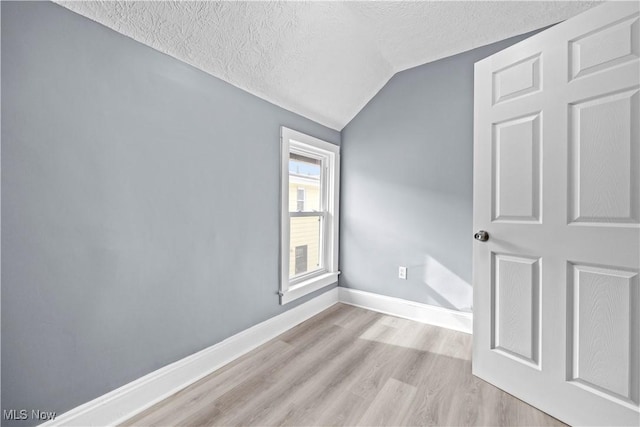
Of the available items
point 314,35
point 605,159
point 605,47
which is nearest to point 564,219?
point 605,159

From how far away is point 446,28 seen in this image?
2.14m

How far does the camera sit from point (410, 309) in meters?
2.67

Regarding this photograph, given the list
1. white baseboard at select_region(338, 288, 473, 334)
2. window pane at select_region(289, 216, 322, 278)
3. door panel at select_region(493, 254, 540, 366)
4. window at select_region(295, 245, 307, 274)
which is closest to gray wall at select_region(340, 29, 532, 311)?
white baseboard at select_region(338, 288, 473, 334)

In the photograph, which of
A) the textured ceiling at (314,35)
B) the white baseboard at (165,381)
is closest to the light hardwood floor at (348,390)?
the white baseboard at (165,381)

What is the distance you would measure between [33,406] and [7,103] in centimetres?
127

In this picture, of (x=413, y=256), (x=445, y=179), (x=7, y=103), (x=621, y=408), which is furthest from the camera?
(x=413, y=256)

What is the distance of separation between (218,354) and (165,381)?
1.15 ft

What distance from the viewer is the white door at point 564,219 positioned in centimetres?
124

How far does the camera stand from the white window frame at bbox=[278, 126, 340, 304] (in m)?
2.38

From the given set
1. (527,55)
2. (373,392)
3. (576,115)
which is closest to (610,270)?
(576,115)

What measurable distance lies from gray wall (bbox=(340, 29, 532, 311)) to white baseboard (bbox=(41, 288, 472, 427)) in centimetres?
11

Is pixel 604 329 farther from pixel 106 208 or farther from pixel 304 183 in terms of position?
pixel 106 208

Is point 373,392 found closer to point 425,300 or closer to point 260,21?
point 425,300

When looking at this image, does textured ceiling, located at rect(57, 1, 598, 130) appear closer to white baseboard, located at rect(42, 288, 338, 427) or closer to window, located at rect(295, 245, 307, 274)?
→ window, located at rect(295, 245, 307, 274)
